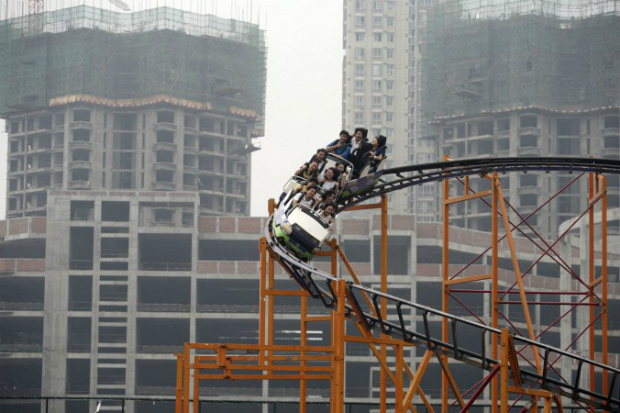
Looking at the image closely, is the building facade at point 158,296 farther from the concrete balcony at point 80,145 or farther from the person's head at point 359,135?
the person's head at point 359,135

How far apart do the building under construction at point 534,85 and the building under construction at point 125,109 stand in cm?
3155

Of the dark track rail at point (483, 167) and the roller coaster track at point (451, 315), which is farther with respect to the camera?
the dark track rail at point (483, 167)

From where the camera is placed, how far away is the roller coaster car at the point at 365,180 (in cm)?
3731

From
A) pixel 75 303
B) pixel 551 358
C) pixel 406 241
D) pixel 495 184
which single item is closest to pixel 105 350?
pixel 75 303

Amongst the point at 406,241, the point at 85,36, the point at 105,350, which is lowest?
the point at 105,350

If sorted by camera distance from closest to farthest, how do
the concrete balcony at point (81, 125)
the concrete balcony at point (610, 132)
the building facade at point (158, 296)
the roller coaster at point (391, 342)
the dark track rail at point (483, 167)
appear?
the roller coaster at point (391, 342) < the dark track rail at point (483, 167) < the building facade at point (158, 296) < the concrete balcony at point (610, 132) < the concrete balcony at point (81, 125)

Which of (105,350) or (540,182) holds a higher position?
(540,182)

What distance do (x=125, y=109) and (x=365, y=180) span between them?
150909 millimetres

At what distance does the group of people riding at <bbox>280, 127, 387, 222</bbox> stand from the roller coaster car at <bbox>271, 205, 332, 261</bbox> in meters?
0.33

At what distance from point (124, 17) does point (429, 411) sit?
163468 millimetres

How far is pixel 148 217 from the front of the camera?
152 metres

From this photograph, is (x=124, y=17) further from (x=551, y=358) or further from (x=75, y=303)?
(x=551, y=358)

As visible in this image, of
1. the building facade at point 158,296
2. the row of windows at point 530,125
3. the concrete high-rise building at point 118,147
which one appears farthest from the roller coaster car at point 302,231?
the row of windows at point 530,125

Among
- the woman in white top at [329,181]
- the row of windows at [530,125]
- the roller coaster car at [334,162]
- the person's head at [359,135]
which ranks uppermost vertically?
the row of windows at [530,125]
